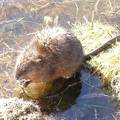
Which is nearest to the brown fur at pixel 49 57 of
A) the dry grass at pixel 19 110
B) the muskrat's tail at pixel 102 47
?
the muskrat's tail at pixel 102 47

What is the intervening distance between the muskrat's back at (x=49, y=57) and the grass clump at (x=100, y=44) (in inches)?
17.5

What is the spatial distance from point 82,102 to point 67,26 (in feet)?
7.30

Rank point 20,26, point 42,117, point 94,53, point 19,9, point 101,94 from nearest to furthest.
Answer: point 42,117, point 101,94, point 94,53, point 20,26, point 19,9

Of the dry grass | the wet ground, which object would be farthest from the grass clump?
the dry grass

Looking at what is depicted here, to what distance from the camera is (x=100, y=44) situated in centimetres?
663

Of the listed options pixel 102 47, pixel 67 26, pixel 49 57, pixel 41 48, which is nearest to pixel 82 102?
pixel 49 57

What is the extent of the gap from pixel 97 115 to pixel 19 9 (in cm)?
339

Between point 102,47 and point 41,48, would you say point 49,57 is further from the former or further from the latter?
point 102,47

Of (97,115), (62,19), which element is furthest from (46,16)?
(97,115)

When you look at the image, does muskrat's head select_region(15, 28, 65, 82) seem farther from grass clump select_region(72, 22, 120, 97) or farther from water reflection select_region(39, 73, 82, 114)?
grass clump select_region(72, 22, 120, 97)

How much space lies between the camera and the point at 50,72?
5.85 meters

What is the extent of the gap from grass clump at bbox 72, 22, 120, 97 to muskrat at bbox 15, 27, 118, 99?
428mm

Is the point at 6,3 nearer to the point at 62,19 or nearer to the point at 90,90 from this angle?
the point at 62,19

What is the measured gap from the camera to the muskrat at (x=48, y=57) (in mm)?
5812
